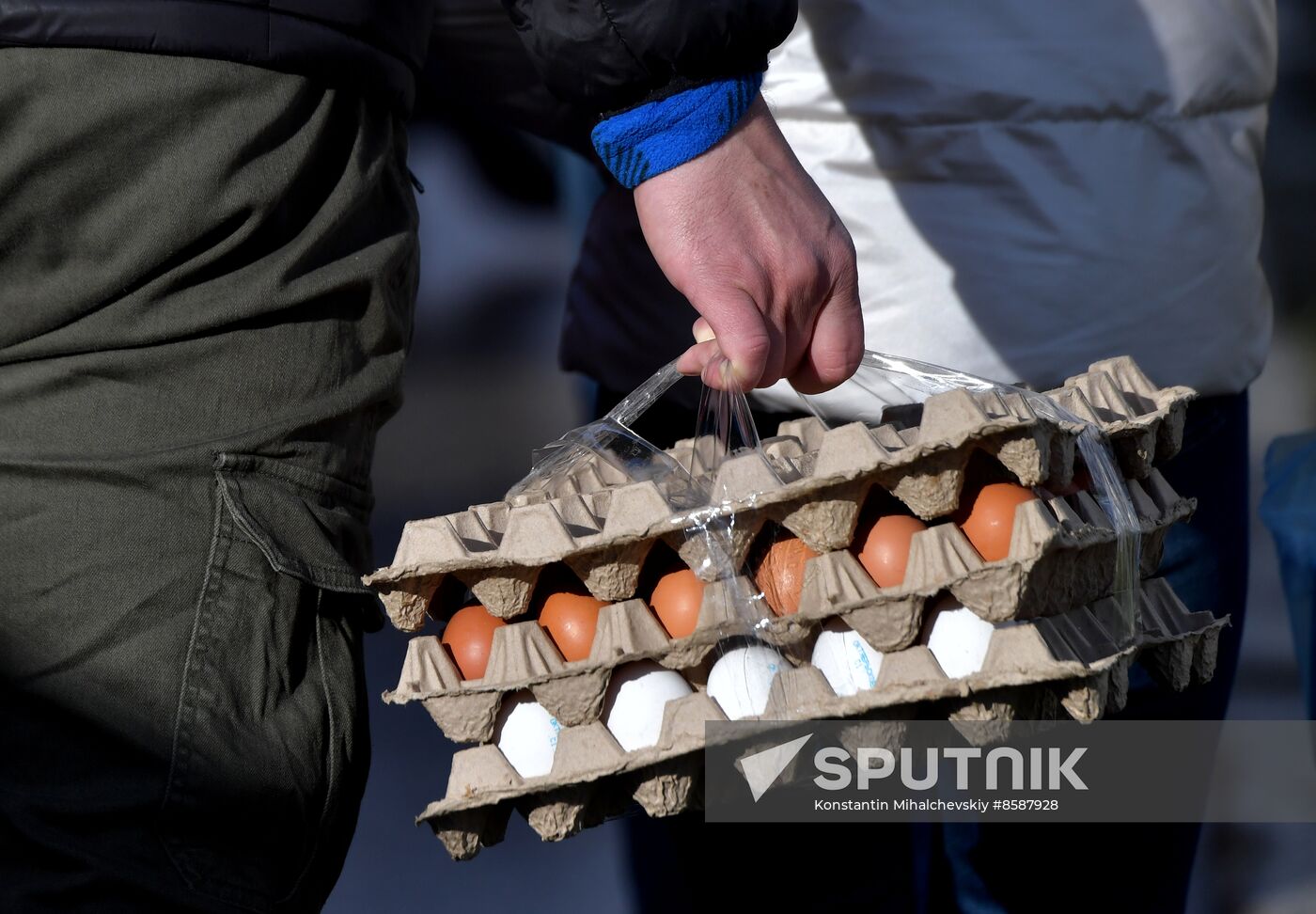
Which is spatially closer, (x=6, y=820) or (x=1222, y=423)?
(x=6, y=820)

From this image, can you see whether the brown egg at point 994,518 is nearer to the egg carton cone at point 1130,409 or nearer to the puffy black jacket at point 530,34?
the egg carton cone at point 1130,409

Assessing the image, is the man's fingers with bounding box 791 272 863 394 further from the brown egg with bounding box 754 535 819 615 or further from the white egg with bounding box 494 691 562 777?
the white egg with bounding box 494 691 562 777

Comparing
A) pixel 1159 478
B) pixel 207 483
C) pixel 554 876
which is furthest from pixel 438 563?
pixel 554 876

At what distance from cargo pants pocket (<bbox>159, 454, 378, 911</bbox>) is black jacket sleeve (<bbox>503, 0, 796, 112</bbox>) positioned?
1.25 ft

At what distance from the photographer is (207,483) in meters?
0.94

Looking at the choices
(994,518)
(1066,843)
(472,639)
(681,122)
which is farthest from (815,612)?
(1066,843)

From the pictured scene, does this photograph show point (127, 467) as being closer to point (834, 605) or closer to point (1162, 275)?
point (834, 605)

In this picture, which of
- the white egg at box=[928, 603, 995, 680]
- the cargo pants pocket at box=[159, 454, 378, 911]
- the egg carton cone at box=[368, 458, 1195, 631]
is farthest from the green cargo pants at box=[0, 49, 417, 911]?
the white egg at box=[928, 603, 995, 680]

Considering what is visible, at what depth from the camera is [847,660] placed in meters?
0.91

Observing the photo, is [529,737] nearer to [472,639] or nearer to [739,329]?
[472,639]

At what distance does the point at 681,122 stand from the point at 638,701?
430 millimetres

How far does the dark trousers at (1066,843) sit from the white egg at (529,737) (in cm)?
57

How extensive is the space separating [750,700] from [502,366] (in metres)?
1.59

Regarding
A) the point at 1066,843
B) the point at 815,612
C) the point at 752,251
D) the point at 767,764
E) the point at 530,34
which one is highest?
the point at 530,34
